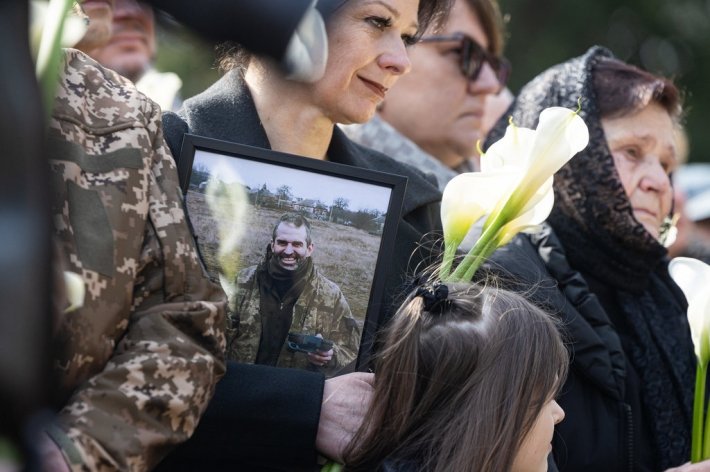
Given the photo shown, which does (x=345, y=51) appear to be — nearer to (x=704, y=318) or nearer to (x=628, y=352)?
(x=704, y=318)

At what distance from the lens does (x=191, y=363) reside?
66.9 inches

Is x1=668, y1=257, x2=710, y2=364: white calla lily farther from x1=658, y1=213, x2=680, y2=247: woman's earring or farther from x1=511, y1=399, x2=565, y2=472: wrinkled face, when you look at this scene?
x1=658, y1=213, x2=680, y2=247: woman's earring

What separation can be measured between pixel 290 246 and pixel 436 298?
11.6 inches

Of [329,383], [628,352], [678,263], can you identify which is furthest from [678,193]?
[329,383]

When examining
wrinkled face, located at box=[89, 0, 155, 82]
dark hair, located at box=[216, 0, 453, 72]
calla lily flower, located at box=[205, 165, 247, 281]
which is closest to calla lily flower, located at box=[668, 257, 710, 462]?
dark hair, located at box=[216, 0, 453, 72]

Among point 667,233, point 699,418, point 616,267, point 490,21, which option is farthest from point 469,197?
point 490,21

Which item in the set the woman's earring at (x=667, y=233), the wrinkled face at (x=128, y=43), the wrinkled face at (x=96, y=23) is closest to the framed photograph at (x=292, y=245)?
the wrinkled face at (x=96, y=23)

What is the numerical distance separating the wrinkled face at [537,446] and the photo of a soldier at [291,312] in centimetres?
36

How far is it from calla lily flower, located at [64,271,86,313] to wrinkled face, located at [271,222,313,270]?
0.51m

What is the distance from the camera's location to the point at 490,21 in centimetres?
386

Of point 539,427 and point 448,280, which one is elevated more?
point 448,280

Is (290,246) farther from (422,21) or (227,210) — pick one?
(422,21)

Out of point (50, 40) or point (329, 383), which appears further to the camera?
point (329, 383)

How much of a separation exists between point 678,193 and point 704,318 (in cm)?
283
